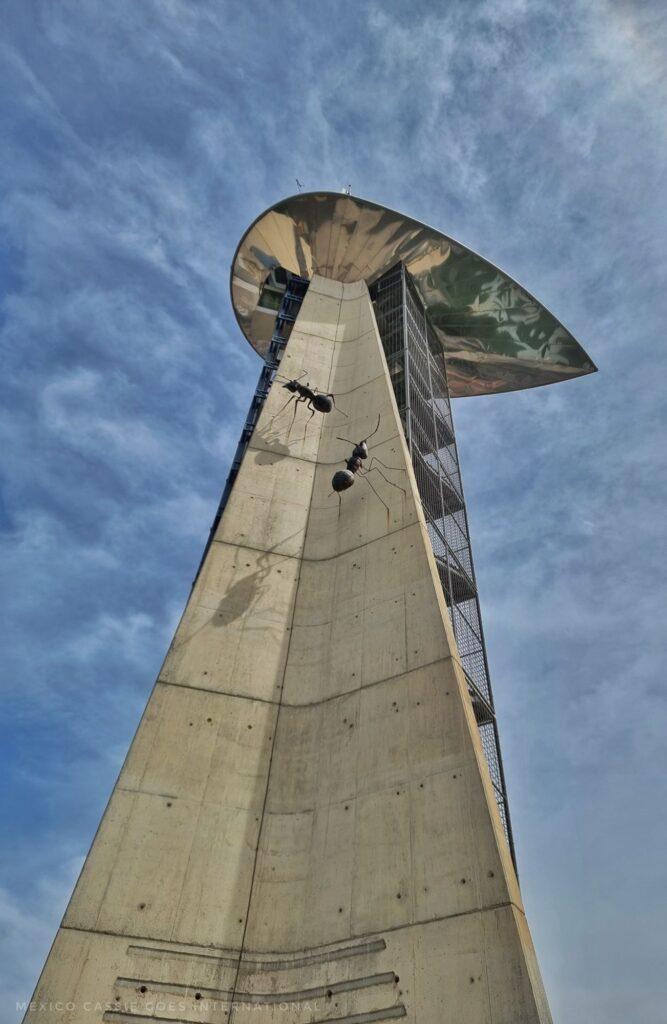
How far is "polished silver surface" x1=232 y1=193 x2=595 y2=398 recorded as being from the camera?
2720cm

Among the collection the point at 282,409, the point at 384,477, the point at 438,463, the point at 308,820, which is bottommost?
the point at 308,820

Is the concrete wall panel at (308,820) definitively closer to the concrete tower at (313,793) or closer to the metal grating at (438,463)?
the concrete tower at (313,793)

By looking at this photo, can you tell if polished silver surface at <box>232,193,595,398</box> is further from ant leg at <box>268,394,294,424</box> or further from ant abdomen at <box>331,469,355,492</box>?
ant abdomen at <box>331,469,355,492</box>

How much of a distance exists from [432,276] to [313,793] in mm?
21813

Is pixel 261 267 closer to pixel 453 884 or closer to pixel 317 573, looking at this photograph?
pixel 317 573

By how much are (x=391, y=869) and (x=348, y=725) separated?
2.59 metres

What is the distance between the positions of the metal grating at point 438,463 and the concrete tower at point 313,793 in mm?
119

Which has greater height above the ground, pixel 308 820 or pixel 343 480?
pixel 343 480

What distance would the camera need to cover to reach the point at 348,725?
11.7m

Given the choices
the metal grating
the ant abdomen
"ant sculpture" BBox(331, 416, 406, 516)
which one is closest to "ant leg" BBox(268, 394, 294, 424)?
"ant sculpture" BBox(331, 416, 406, 516)

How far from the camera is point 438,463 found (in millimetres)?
21031

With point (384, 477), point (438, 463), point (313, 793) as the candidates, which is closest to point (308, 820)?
point (313, 793)

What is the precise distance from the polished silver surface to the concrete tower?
34.6 feet

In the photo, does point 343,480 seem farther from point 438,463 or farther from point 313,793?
point 438,463
